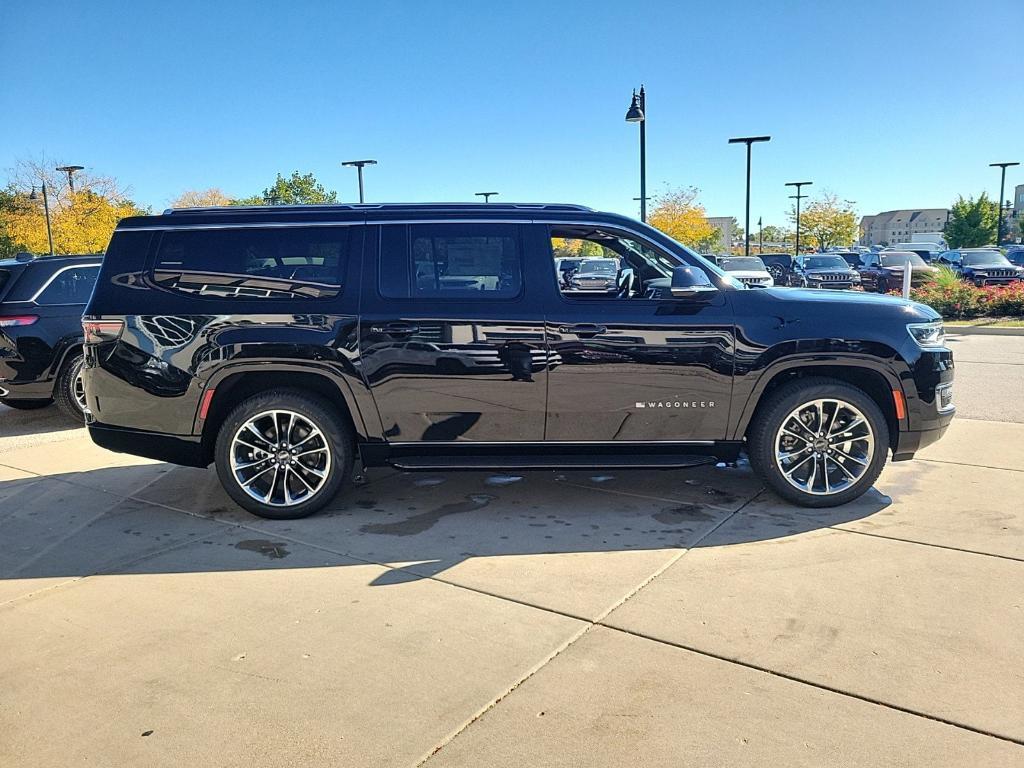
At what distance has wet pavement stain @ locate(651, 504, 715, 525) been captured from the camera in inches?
199

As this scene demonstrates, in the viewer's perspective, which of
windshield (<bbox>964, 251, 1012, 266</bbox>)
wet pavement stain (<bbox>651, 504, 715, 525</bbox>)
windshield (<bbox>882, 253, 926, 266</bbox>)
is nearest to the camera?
wet pavement stain (<bbox>651, 504, 715, 525</bbox>)

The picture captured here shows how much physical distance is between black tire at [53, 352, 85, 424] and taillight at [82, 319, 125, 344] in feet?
11.0

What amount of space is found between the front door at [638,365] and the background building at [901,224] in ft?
565

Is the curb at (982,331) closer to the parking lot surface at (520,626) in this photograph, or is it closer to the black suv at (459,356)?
the parking lot surface at (520,626)

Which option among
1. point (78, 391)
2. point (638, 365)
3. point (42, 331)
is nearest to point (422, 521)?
point (638, 365)

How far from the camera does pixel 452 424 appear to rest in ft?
16.7

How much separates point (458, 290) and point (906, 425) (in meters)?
2.88

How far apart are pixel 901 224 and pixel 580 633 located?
185077 millimetres

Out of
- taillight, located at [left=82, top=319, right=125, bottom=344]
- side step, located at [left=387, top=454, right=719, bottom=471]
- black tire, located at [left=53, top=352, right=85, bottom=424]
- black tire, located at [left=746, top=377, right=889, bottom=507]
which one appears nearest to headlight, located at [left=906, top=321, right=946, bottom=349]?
black tire, located at [left=746, top=377, right=889, bottom=507]

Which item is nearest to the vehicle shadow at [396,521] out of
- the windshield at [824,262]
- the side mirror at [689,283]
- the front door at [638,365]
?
the front door at [638,365]

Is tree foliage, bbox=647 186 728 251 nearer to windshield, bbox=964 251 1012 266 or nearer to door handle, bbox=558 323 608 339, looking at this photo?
windshield, bbox=964 251 1012 266

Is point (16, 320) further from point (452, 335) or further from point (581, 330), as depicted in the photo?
point (581, 330)

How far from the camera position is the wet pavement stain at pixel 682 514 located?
16.6 ft

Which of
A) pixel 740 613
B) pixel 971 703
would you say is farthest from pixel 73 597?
pixel 971 703
